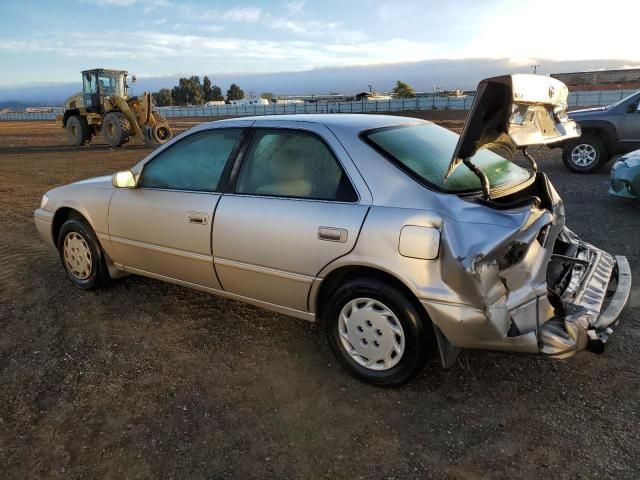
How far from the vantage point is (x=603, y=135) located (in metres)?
9.52

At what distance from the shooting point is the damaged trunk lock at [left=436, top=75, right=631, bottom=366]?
2.60m

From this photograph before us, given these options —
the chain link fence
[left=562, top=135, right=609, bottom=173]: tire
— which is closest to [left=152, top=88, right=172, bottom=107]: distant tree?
the chain link fence

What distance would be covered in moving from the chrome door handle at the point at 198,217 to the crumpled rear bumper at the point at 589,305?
2239 mm

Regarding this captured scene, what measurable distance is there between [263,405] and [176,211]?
61.5 inches

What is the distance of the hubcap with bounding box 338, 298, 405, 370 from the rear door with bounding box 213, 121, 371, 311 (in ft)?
1.04

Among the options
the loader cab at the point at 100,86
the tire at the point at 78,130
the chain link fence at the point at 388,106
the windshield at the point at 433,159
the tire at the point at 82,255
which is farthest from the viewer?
the chain link fence at the point at 388,106

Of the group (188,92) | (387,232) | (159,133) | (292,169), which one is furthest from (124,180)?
(188,92)

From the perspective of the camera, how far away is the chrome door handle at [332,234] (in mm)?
2904

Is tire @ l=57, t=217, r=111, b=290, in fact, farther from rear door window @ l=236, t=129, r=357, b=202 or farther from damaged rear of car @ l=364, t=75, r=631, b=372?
damaged rear of car @ l=364, t=75, r=631, b=372

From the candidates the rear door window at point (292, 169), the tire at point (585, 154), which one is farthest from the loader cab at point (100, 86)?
the rear door window at point (292, 169)

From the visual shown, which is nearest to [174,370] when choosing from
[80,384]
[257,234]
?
[80,384]

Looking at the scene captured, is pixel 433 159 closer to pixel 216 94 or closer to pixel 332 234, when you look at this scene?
pixel 332 234

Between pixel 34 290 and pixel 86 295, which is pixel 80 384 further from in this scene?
pixel 34 290

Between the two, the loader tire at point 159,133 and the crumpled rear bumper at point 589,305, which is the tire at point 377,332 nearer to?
the crumpled rear bumper at point 589,305
